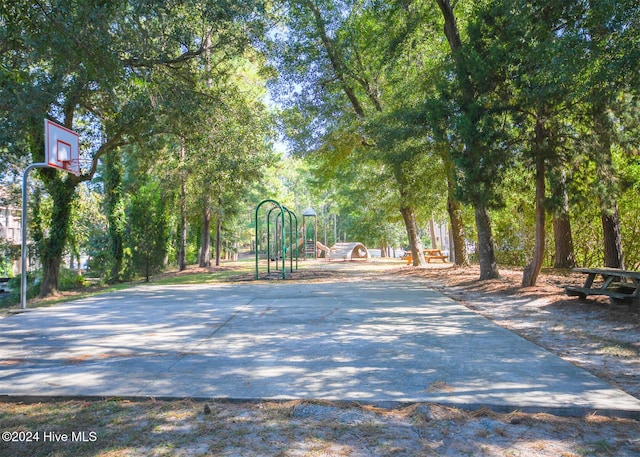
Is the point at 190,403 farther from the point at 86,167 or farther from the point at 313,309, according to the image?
the point at 86,167

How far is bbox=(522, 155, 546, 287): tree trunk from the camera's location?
9.49 m

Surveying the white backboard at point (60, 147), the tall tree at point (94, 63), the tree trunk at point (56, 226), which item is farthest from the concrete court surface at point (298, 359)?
the tree trunk at point (56, 226)

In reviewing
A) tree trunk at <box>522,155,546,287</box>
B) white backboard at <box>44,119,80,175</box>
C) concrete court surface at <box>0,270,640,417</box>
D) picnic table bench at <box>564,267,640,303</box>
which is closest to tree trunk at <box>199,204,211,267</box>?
white backboard at <box>44,119,80,175</box>

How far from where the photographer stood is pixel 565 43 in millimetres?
6559

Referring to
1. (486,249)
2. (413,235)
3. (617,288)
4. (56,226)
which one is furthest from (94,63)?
(413,235)

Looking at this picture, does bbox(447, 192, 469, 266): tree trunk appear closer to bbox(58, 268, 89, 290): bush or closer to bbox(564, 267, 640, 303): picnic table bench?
bbox(564, 267, 640, 303): picnic table bench

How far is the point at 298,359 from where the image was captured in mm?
4668

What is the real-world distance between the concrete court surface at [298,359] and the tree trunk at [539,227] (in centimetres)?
289

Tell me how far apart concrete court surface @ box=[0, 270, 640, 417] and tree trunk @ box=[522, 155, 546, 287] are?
2.89m

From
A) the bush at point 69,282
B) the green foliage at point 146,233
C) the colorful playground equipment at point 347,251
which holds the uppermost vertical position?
the green foliage at point 146,233

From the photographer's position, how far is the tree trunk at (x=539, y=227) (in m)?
9.49

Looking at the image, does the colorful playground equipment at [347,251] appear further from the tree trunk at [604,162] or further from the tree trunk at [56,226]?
the tree trunk at [604,162]

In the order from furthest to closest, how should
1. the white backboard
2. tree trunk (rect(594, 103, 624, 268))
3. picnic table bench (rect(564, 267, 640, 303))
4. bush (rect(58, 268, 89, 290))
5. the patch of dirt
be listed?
bush (rect(58, 268, 89, 290)) → the white backboard → tree trunk (rect(594, 103, 624, 268)) → picnic table bench (rect(564, 267, 640, 303)) → the patch of dirt

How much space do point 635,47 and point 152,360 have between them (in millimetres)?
6927
